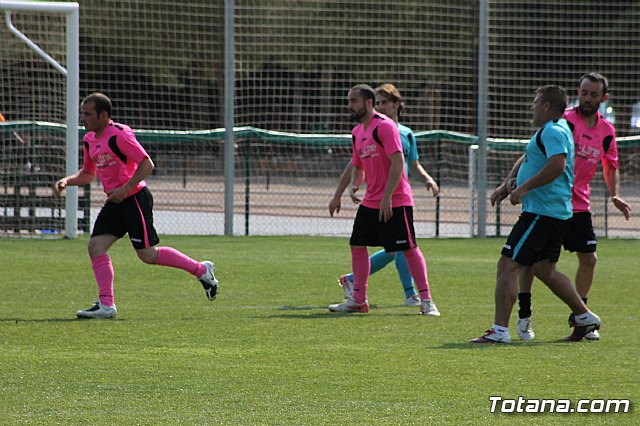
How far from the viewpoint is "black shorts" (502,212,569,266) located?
761cm

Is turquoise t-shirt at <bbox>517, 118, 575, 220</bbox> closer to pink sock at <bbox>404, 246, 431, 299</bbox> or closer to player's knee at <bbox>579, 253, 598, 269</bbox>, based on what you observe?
player's knee at <bbox>579, 253, 598, 269</bbox>

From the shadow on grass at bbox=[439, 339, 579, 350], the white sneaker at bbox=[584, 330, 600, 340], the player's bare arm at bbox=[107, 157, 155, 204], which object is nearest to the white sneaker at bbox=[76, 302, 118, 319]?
the player's bare arm at bbox=[107, 157, 155, 204]

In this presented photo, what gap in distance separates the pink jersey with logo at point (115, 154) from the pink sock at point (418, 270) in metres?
2.26

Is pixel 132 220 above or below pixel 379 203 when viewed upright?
below

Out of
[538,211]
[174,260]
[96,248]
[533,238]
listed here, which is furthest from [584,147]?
[96,248]

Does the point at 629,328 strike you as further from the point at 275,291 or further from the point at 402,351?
the point at 275,291

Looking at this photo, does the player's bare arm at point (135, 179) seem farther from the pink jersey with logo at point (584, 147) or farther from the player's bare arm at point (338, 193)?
the pink jersey with logo at point (584, 147)

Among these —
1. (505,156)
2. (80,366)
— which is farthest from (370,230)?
(505,156)

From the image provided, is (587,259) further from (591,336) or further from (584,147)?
(591,336)

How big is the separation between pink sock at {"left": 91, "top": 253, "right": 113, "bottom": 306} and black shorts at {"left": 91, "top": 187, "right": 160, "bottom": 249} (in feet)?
0.75

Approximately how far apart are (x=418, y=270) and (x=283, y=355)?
2.66 meters

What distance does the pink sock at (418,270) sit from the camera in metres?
9.41

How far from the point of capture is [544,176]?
24.3ft

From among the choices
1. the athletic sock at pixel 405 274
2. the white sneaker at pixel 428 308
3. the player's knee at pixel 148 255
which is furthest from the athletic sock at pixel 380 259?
the player's knee at pixel 148 255
